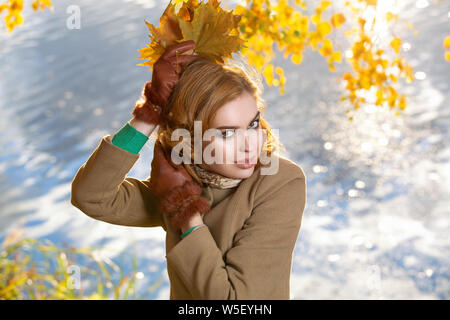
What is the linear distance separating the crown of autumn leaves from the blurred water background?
2566 millimetres

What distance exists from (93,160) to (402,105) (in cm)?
214

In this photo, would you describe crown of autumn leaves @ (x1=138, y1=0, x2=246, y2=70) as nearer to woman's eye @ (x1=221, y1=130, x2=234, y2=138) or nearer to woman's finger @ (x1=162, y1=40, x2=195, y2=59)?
woman's finger @ (x1=162, y1=40, x2=195, y2=59)

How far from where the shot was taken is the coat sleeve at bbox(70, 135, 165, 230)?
4.10 ft

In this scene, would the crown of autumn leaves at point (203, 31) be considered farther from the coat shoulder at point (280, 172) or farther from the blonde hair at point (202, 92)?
the coat shoulder at point (280, 172)

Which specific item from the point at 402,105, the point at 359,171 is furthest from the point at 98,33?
the point at 402,105

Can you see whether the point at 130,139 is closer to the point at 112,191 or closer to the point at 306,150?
the point at 112,191

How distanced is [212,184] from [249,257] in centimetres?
24

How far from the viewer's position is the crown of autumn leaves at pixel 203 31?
124 centimetres

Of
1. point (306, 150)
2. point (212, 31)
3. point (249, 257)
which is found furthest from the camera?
point (306, 150)

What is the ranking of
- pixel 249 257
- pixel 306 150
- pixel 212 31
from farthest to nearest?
1. pixel 306 150
2. pixel 212 31
3. pixel 249 257

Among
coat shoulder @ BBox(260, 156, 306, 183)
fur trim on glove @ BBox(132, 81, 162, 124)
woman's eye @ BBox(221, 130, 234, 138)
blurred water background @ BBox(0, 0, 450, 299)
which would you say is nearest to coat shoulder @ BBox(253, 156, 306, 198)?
coat shoulder @ BBox(260, 156, 306, 183)

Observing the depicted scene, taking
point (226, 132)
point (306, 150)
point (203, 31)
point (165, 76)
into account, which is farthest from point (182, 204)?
point (306, 150)

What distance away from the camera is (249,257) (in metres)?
1.15

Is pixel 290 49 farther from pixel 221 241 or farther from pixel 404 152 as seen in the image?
pixel 404 152
